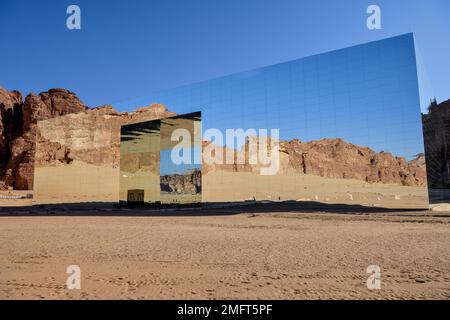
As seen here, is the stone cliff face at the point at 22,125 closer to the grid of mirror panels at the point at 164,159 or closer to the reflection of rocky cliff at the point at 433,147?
the grid of mirror panels at the point at 164,159

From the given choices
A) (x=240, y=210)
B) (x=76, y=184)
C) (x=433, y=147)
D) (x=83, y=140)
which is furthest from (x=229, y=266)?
(x=83, y=140)

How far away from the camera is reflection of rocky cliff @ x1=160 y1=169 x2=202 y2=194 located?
2252 centimetres

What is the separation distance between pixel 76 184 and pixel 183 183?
16.2 meters

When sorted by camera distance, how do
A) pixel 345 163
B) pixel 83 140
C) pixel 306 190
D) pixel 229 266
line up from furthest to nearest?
pixel 83 140 < pixel 306 190 < pixel 345 163 < pixel 229 266

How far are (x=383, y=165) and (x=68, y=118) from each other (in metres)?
31.4

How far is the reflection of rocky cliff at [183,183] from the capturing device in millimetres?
22516

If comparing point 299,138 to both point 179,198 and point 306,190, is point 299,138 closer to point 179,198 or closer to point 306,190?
point 306,190

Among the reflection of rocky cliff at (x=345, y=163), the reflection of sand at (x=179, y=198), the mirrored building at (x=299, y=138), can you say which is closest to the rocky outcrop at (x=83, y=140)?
the mirrored building at (x=299, y=138)

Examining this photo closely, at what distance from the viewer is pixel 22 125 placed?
200 ft

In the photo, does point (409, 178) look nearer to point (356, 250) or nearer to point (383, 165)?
point (383, 165)

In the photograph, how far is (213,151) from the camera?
85.5 ft

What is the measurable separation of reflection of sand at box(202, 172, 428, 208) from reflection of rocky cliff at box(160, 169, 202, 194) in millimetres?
1572

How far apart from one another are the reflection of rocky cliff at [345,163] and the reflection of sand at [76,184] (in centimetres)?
1656

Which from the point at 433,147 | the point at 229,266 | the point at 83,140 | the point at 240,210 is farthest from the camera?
the point at 83,140
